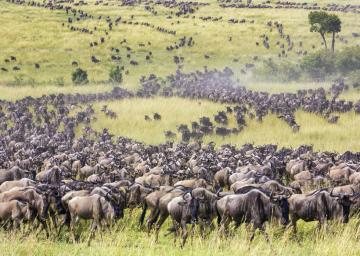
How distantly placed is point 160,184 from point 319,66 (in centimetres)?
5830

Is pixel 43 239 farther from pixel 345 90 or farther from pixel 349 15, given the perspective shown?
pixel 349 15

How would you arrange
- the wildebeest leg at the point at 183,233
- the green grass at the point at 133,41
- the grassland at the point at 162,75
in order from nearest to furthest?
the grassland at the point at 162,75
the wildebeest leg at the point at 183,233
the green grass at the point at 133,41

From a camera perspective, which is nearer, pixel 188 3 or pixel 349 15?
pixel 349 15

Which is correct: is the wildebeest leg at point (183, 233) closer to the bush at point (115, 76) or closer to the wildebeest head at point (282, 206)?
the wildebeest head at point (282, 206)

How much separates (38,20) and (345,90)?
62.7 meters

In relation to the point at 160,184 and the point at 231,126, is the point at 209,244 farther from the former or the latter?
the point at 231,126

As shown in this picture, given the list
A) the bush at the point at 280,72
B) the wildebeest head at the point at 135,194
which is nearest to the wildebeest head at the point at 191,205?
the wildebeest head at the point at 135,194

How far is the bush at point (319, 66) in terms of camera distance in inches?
2953

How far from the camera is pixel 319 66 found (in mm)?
75562

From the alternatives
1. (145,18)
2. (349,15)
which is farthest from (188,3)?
(349,15)

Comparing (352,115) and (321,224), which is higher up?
(321,224)

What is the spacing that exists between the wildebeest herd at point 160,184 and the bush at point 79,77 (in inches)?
1047

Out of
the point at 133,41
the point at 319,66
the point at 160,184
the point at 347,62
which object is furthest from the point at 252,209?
the point at 133,41

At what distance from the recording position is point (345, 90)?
5756 centimetres
